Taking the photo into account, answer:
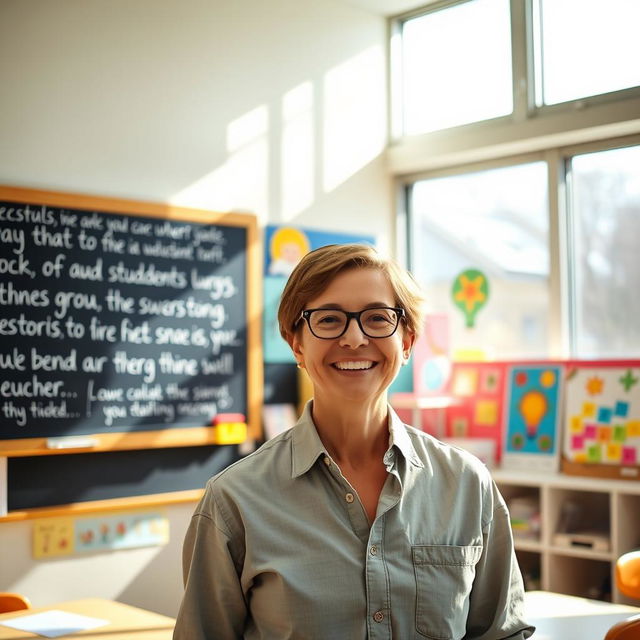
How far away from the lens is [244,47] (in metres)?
3.85

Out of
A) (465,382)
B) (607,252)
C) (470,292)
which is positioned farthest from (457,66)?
(465,382)

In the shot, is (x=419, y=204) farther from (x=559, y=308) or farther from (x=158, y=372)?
(x=158, y=372)

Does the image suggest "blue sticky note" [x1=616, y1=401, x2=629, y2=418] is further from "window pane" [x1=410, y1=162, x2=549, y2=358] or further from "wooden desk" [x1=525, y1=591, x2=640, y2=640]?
"wooden desk" [x1=525, y1=591, x2=640, y2=640]

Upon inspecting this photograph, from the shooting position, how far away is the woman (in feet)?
4.33

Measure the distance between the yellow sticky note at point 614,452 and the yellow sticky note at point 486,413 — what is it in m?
0.63

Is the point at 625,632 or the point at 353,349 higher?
the point at 353,349

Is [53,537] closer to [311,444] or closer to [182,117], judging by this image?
[182,117]

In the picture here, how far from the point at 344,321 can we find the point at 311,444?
208 millimetres

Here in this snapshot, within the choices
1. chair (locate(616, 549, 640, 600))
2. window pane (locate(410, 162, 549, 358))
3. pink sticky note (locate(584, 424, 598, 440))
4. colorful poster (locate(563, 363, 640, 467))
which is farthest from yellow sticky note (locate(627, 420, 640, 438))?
chair (locate(616, 549, 640, 600))

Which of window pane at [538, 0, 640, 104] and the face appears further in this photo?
window pane at [538, 0, 640, 104]

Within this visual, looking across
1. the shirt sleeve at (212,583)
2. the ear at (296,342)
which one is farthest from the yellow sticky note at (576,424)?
the shirt sleeve at (212,583)

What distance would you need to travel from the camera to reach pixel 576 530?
3.66 metres

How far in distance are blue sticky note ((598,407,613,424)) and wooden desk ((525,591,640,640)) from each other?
1282 mm

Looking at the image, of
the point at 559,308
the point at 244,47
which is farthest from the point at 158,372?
the point at 559,308
